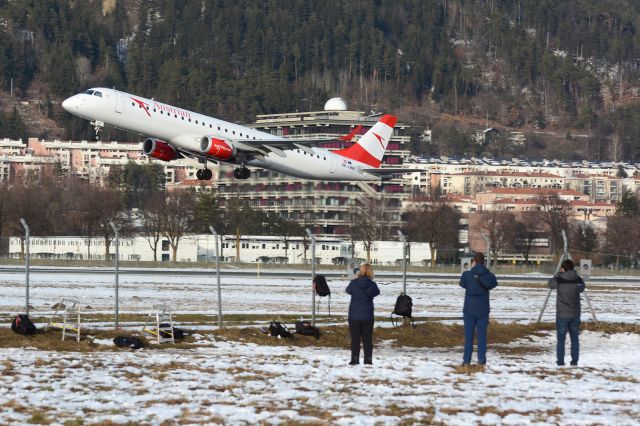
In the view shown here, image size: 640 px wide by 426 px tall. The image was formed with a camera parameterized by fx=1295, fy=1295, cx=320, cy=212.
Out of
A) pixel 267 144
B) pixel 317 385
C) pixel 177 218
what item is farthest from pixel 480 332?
pixel 177 218

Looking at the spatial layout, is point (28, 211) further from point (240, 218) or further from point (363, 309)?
point (363, 309)

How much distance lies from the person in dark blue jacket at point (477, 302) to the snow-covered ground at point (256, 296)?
15.3 metres

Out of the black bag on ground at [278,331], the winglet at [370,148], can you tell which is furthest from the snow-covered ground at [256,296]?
the winglet at [370,148]

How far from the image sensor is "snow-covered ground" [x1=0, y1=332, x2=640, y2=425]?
64.7 feet

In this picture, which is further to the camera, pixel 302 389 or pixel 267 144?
pixel 267 144

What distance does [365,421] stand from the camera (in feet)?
63.4

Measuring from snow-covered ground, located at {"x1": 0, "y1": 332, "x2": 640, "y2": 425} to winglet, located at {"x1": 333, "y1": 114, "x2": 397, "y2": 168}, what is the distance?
53.5 metres

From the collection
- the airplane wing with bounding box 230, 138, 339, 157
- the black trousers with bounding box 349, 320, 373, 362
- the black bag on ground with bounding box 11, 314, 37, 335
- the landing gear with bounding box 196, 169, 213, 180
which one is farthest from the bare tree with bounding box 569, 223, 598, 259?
the black trousers with bounding box 349, 320, 373, 362

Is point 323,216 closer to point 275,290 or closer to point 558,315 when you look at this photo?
point 275,290

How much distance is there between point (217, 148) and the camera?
216 feet

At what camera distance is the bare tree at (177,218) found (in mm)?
120713

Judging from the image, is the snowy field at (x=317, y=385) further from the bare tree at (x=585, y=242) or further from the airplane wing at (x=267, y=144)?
the bare tree at (x=585, y=242)

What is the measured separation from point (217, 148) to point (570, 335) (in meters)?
40.5

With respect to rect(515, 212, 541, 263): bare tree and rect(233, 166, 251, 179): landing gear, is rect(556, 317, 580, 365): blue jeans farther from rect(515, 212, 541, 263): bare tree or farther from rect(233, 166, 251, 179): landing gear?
rect(515, 212, 541, 263): bare tree
